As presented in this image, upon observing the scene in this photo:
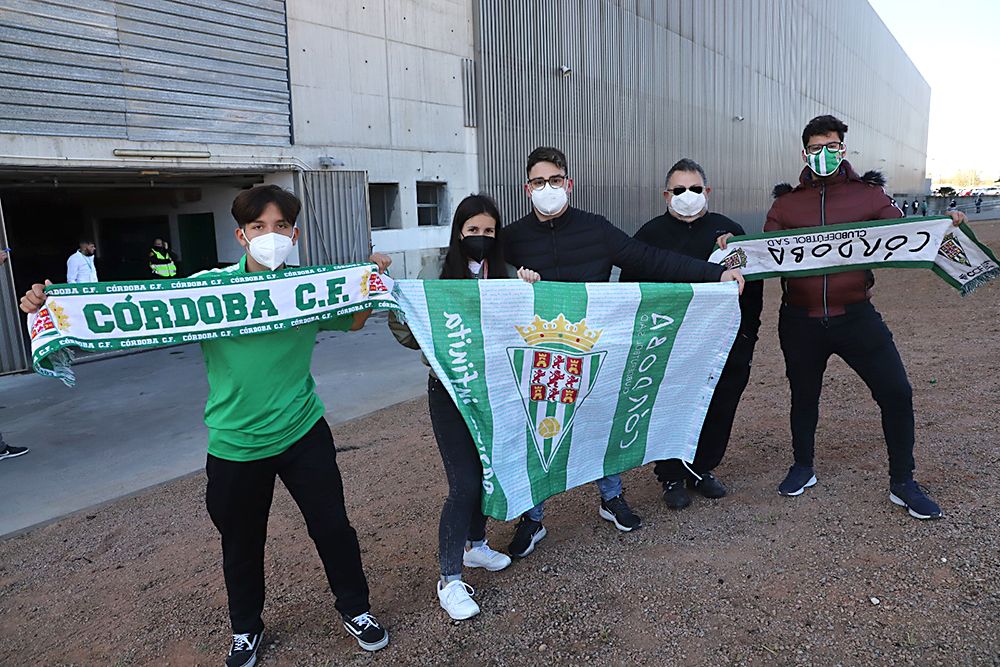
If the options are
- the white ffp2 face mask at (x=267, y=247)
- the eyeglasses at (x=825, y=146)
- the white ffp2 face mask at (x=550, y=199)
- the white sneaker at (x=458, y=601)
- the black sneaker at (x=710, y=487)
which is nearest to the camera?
the white ffp2 face mask at (x=267, y=247)

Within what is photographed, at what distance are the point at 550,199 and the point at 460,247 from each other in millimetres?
539

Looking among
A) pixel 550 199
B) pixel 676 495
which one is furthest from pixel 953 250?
pixel 550 199

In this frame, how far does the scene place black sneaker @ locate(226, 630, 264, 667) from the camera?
270 centimetres

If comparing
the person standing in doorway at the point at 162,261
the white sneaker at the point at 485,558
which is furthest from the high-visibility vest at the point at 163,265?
the white sneaker at the point at 485,558

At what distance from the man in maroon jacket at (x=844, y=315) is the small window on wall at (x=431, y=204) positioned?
1172cm

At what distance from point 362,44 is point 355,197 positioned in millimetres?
2856

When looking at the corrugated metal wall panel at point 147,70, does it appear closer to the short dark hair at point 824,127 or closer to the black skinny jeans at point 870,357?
the short dark hair at point 824,127

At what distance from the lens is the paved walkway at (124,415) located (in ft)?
16.7

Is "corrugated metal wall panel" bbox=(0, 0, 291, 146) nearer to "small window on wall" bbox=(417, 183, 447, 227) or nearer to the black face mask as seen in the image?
"small window on wall" bbox=(417, 183, 447, 227)

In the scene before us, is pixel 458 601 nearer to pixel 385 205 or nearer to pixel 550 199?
pixel 550 199

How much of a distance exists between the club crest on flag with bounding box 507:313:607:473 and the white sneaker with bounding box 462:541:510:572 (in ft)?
1.57

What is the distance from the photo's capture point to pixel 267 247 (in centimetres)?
269

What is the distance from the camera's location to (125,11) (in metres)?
9.50

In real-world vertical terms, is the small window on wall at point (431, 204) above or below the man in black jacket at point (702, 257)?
above
